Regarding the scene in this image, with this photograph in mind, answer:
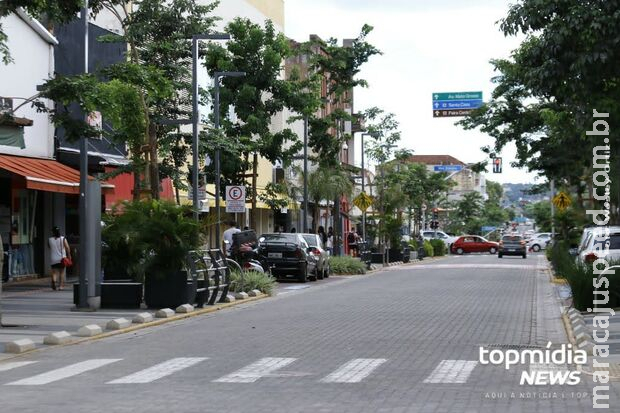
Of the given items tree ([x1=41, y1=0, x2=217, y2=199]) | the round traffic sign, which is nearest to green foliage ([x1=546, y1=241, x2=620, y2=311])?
tree ([x1=41, y1=0, x2=217, y2=199])

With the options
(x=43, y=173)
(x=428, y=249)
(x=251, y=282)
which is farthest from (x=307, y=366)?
(x=428, y=249)

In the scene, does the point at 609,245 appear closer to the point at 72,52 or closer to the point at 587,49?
the point at 587,49

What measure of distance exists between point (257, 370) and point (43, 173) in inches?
690

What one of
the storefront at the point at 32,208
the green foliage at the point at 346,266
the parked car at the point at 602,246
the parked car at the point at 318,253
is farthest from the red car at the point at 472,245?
the parked car at the point at 602,246

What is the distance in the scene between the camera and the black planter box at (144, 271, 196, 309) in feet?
73.6

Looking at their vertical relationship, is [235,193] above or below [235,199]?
above

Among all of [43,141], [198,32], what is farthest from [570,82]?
[43,141]

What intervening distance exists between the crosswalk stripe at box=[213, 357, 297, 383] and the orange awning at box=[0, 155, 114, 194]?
590 inches

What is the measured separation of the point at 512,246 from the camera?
73.4 m

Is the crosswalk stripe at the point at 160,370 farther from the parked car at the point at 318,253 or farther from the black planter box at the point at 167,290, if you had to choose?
the parked car at the point at 318,253

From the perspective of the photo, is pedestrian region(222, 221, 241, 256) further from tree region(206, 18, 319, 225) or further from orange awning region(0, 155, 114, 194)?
tree region(206, 18, 319, 225)

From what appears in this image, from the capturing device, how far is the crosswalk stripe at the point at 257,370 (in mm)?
11891

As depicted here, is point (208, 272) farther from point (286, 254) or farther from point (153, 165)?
point (286, 254)

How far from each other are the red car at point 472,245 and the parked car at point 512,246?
48.1 ft
